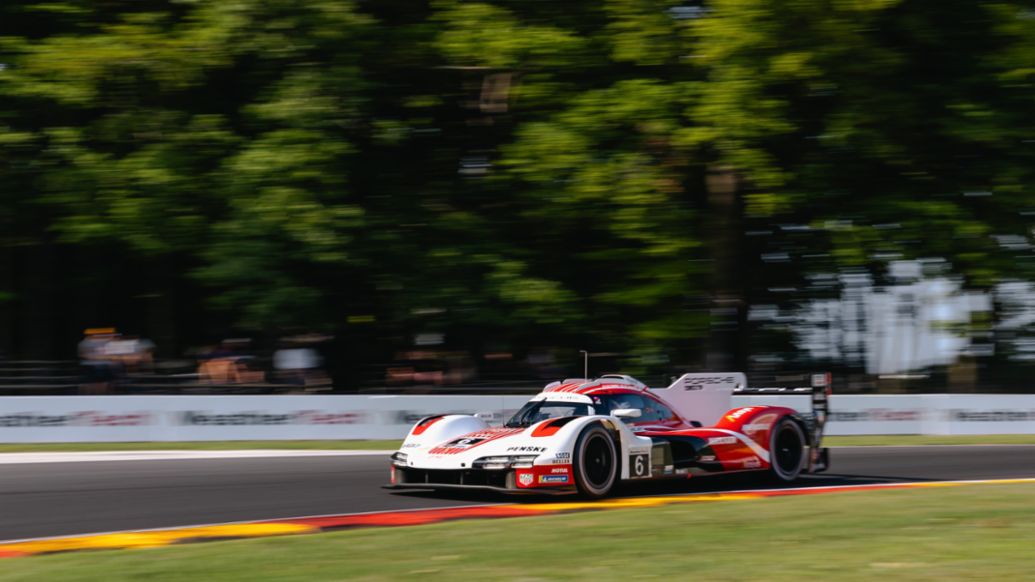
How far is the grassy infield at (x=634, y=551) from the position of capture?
6.36 meters

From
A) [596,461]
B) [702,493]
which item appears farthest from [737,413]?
[596,461]

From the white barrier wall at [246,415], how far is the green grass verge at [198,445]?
20 cm

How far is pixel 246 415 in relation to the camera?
57.4 ft

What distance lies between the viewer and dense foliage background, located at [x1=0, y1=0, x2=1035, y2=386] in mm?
19578

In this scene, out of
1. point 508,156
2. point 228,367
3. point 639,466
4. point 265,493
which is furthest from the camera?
point 508,156

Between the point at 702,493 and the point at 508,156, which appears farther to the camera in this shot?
the point at 508,156

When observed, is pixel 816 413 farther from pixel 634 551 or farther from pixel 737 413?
pixel 634 551

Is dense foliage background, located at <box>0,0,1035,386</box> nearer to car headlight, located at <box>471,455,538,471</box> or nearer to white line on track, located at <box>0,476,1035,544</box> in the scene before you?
white line on track, located at <box>0,476,1035,544</box>

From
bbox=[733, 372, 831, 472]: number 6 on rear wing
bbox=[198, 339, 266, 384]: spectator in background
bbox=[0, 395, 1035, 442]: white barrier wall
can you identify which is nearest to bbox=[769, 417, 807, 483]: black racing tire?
bbox=[733, 372, 831, 472]: number 6 on rear wing

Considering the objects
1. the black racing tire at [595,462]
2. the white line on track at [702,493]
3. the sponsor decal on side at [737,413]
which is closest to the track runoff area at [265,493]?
the white line on track at [702,493]

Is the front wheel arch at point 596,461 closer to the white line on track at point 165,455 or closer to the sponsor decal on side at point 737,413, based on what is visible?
the sponsor decal on side at point 737,413

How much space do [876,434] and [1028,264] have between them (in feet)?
13.7

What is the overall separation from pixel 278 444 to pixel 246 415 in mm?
888

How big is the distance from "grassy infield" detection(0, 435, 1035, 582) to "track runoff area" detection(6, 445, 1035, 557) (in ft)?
2.43
